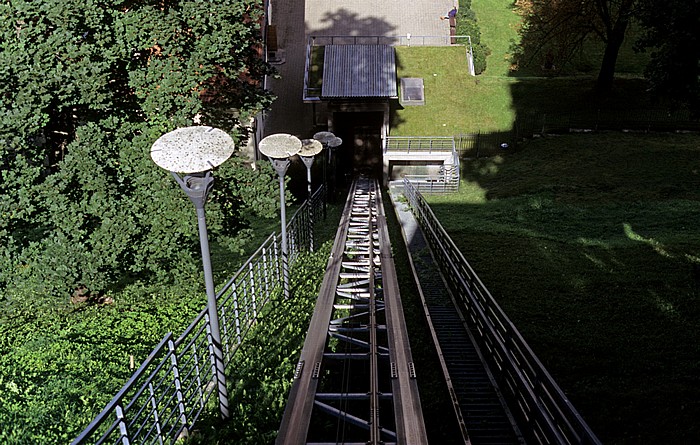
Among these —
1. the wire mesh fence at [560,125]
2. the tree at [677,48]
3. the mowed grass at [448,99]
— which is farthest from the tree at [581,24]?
the tree at [677,48]

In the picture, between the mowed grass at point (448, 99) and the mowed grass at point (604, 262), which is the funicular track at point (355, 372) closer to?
the mowed grass at point (604, 262)

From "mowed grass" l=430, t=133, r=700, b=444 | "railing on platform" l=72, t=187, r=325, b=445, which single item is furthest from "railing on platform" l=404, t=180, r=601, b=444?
"railing on platform" l=72, t=187, r=325, b=445

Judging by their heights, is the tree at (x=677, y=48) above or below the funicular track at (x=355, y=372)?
above

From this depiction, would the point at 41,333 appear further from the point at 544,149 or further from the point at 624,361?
the point at 544,149

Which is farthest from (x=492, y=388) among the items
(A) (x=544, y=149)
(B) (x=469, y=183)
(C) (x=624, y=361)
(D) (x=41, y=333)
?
(A) (x=544, y=149)

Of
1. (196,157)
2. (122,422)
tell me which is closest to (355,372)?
(122,422)

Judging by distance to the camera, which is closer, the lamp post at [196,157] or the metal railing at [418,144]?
the lamp post at [196,157]

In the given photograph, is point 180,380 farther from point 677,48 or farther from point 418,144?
point 418,144

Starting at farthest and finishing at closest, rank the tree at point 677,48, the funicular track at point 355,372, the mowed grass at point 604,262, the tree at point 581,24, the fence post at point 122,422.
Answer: the tree at point 581,24 < the tree at point 677,48 < the mowed grass at point 604,262 < the funicular track at point 355,372 < the fence post at point 122,422
